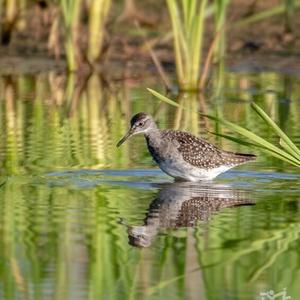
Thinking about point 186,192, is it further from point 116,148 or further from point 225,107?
point 225,107

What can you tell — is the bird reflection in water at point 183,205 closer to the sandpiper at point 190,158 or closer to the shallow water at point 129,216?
the shallow water at point 129,216

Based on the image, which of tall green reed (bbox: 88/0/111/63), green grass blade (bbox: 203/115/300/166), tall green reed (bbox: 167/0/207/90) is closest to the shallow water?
green grass blade (bbox: 203/115/300/166)

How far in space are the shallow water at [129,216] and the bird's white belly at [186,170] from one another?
0.08 meters

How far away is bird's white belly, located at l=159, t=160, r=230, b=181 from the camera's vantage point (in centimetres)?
1059

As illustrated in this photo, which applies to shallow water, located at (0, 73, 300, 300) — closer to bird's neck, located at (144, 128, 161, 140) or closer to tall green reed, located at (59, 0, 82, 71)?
bird's neck, located at (144, 128, 161, 140)

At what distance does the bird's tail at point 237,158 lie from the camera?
1062cm

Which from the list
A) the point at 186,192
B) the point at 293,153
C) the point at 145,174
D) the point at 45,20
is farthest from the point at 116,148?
the point at 45,20

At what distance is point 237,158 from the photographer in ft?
34.9

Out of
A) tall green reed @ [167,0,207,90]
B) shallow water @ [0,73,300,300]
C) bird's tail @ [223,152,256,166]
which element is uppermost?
tall green reed @ [167,0,207,90]

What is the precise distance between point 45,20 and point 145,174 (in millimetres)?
8860

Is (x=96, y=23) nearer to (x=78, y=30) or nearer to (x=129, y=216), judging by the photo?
(x=78, y=30)

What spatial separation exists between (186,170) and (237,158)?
0.44 m

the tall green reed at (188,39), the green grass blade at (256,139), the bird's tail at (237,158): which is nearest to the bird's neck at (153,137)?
the bird's tail at (237,158)

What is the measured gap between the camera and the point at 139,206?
9.32 metres
